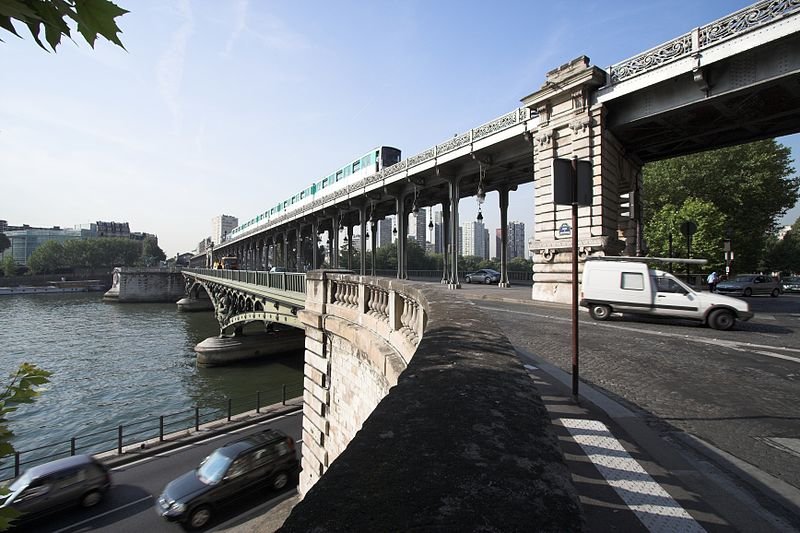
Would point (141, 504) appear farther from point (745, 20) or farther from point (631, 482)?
point (745, 20)

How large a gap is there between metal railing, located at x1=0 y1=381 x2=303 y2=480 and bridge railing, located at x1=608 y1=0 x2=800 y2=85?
1907cm

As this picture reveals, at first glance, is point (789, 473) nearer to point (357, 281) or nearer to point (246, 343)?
point (357, 281)

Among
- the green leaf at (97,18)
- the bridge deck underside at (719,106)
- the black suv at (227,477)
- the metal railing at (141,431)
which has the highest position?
the bridge deck underside at (719,106)

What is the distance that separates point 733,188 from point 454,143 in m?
24.1

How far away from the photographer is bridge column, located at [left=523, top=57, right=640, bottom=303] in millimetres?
14181

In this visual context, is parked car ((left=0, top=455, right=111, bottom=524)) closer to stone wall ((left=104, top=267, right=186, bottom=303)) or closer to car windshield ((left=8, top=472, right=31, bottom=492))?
car windshield ((left=8, top=472, right=31, bottom=492))

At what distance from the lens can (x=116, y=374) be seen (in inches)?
1013

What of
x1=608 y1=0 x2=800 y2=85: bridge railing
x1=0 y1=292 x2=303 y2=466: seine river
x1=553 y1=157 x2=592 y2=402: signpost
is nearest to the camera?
x1=553 y1=157 x2=592 y2=402: signpost

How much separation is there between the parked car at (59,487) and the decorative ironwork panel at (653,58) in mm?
20757

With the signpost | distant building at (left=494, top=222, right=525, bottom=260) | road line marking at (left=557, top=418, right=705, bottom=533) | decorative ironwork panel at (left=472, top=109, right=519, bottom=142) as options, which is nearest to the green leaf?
road line marking at (left=557, top=418, right=705, bottom=533)

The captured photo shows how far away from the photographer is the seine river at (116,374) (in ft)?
62.3

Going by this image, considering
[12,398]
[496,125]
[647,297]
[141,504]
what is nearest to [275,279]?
[141,504]

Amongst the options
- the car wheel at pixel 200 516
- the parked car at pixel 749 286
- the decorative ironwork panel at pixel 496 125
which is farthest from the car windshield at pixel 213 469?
the parked car at pixel 749 286

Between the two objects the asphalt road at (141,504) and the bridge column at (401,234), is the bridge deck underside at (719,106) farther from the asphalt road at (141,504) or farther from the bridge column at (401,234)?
the asphalt road at (141,504)
